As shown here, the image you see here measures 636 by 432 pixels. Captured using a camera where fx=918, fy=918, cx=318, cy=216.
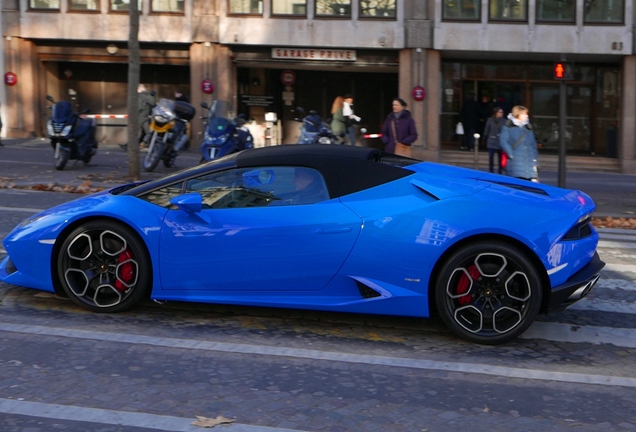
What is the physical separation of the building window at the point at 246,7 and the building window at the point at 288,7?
1.59 feet

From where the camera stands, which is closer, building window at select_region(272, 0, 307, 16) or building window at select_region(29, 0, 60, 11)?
building window at select_region(272, 0, 307, 16)

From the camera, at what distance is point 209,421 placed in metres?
4.53

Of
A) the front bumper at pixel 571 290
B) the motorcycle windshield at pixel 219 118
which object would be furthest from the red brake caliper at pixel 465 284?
the motorcycle windshield at pixel 219 118

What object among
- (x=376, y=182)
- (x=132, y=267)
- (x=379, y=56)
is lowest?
(x=132, y=267)

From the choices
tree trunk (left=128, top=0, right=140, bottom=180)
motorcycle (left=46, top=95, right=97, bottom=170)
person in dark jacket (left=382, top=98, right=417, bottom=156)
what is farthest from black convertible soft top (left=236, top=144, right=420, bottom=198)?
motorcycle (left=46, top=95, right=97, bottom=170)

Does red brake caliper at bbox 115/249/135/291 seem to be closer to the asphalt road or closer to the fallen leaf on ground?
the asphalt road

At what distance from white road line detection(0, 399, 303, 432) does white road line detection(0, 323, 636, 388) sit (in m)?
1.22

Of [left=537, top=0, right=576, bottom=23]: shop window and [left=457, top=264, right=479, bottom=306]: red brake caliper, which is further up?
[left=537, top=0, right=576, bottom=23]: shop window

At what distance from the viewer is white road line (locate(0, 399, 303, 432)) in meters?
4.45

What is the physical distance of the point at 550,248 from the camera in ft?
19.6

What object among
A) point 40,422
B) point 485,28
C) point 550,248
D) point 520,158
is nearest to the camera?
point 40,422

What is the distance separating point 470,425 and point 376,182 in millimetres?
2227

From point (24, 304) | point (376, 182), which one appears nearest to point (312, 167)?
point (376, 182)

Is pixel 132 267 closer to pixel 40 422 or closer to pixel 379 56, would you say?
pixel 40 422
